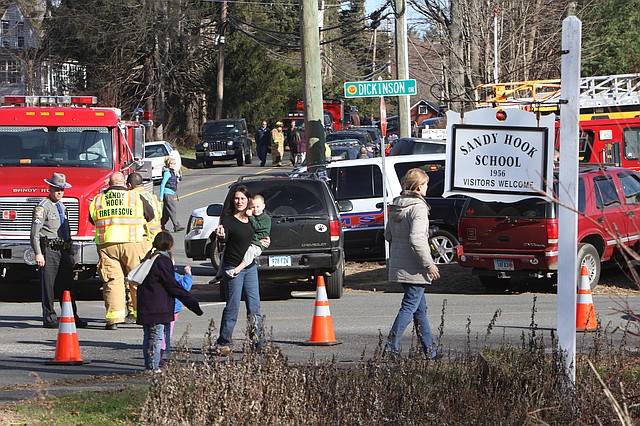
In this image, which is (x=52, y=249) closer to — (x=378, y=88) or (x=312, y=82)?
(x=312, y=82)

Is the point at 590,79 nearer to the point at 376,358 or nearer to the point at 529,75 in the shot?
the point at 529,75

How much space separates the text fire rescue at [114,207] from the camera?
12906mm

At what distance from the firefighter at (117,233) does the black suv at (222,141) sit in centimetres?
3849

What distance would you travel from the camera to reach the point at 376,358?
7.21 metres

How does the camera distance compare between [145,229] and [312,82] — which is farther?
[312,82]

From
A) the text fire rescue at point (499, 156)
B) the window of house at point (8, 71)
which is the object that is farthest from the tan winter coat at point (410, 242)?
the window of house at point (8, 71)

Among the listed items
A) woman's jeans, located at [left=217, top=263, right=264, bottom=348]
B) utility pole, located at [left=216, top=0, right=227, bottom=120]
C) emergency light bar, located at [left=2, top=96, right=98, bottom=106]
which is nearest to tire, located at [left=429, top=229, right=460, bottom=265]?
emergency light bar, located at [left=2, top=96, right=98, bottom=106]

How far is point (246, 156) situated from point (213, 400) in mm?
47160

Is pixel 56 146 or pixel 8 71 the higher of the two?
pixel 8 71

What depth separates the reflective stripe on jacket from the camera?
12.9m

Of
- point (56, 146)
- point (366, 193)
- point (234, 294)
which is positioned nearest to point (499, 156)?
point (234, 294)

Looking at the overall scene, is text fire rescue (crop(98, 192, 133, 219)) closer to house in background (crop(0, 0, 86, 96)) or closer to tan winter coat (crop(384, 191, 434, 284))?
tan winter coat (crop(384, 191, 434, 284))

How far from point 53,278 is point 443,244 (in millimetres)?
7644

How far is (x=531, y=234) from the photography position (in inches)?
602
